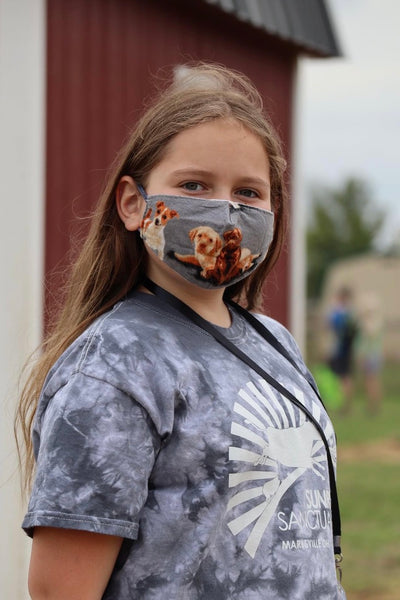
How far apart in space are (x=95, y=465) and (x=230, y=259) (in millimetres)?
542

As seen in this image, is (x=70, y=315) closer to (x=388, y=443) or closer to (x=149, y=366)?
(x=149, y=366)

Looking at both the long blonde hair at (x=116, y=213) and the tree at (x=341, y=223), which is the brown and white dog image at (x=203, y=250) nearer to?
the long blonde hair at (x=116, y=213)

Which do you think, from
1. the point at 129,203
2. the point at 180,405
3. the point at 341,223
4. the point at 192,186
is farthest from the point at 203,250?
the point at 341,223

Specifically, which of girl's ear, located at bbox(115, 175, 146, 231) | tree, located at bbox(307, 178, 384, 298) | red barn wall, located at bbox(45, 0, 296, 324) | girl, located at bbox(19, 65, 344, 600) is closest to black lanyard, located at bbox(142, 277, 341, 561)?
girl, located at bbox(19, 65, 344, 600)

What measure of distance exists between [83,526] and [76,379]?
264 mm

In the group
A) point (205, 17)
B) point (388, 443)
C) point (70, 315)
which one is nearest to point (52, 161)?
point (205, 17)

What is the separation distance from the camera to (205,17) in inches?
233

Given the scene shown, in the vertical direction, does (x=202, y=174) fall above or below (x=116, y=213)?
above

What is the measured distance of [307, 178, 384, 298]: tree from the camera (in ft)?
190

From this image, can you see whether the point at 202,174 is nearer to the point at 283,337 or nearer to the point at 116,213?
the point at 116,213

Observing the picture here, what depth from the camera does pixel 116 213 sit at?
215 centimetres

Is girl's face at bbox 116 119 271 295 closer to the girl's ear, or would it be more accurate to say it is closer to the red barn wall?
the girl's ear

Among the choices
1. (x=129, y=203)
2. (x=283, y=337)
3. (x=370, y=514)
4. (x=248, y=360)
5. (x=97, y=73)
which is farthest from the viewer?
(x=370, y=514)

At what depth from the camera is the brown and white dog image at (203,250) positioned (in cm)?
196
